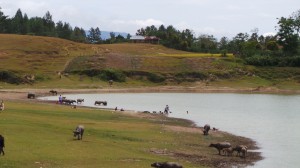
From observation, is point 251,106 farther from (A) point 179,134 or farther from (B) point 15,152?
(B) point 15,152

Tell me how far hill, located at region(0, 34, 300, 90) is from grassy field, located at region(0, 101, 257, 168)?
66475 millimetres

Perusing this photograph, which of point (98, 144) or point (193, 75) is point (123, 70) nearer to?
point (193, 75)

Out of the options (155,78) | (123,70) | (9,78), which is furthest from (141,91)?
(9,78)

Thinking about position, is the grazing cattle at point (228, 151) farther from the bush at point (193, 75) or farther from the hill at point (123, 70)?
the bush at point (193, 75)

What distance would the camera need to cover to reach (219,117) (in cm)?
6900

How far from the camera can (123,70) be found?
436ft

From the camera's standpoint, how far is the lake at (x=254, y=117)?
4322cm

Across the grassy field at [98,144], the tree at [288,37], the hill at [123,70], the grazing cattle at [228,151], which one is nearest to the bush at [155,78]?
the hill at [123,70]

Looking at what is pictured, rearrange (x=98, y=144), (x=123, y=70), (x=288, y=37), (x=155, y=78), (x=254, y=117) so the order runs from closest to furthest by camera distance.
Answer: (x=98, y=144), (x=254, y=117), (x=155, y=78), (x=123, y=70), (x=288, y=37)

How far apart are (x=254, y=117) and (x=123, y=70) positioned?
6702 cm

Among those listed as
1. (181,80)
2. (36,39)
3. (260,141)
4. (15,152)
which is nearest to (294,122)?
(260,141)

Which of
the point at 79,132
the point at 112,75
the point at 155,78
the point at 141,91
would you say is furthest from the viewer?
the point at 155,78

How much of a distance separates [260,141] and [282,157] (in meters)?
8.32

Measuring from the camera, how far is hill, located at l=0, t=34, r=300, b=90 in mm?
120356
